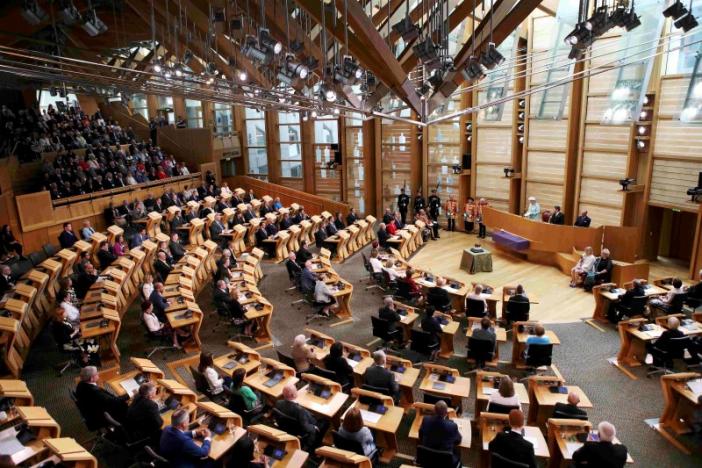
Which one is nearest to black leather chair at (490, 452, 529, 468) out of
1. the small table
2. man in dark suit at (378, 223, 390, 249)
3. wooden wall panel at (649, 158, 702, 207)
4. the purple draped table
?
the small table

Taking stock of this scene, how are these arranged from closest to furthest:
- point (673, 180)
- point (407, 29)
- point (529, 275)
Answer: point (407, 29) → point (673, 180) → point (529, 275)

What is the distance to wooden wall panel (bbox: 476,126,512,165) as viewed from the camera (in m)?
17.7

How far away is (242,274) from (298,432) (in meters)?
5.76

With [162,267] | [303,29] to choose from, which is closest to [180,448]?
[162,267]

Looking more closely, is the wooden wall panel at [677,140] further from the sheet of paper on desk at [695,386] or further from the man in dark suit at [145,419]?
the man in dark suit at [145,419]

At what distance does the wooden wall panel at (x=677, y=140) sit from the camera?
42.7 ft

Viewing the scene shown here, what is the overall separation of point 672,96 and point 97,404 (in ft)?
47.2

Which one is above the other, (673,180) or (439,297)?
(673,180)

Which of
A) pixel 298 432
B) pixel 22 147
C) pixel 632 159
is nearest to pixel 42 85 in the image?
pixel 22 147

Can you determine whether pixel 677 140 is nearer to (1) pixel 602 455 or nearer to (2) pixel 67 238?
(1) pixel 602 455

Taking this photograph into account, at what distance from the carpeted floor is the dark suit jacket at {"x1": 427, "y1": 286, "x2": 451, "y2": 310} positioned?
75 centimetres

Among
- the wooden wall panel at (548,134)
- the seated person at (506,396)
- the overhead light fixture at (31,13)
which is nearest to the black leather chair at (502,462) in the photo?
the seated person at (506,396)

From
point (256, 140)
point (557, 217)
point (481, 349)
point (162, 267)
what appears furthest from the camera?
point (256, 140)

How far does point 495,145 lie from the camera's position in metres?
18.0
